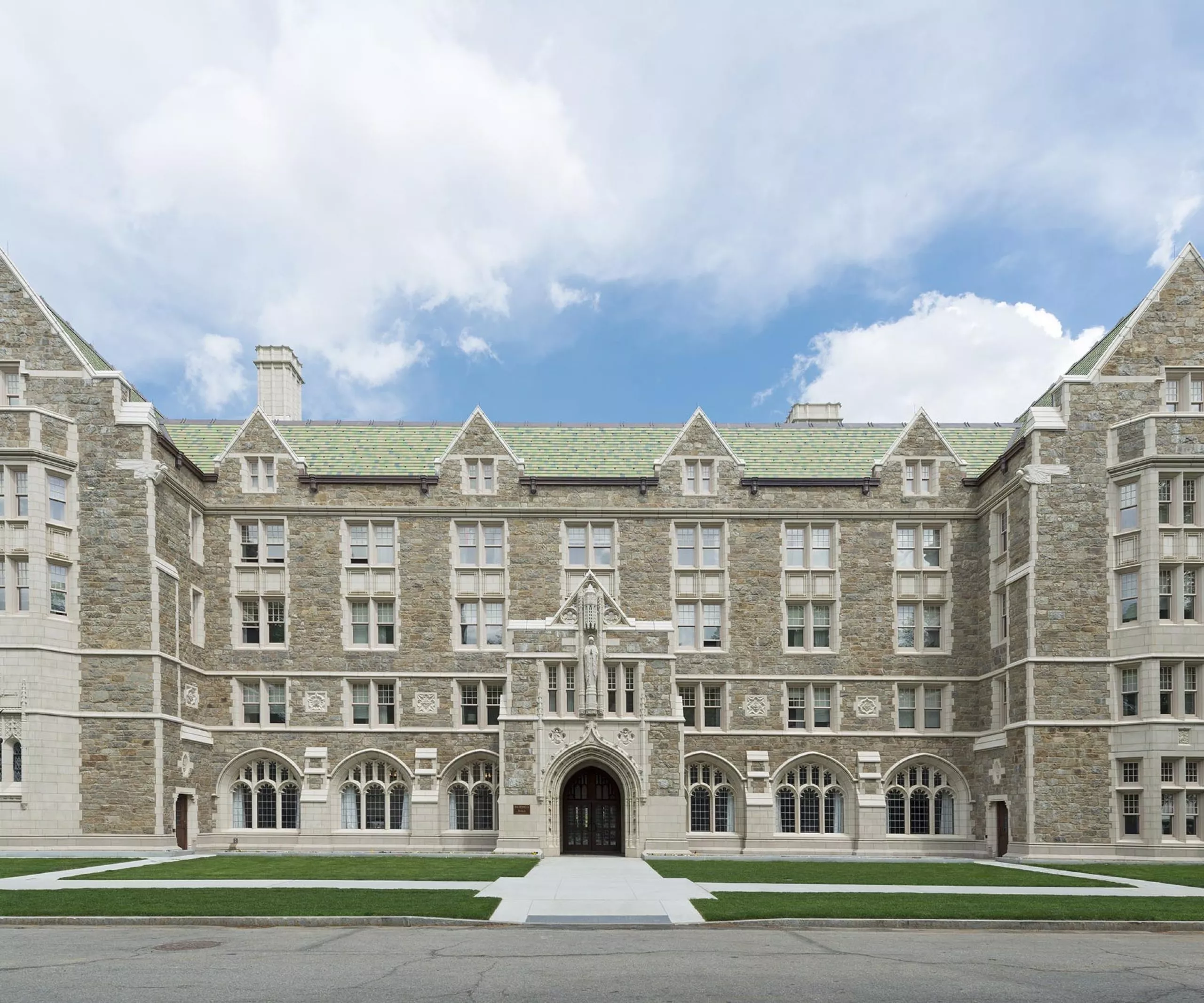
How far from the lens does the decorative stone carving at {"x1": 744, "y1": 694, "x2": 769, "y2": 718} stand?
1700 inches

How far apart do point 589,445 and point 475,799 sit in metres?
14.2

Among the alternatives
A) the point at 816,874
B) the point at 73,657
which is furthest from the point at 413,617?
the point at 816,874

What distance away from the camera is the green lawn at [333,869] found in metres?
28.0

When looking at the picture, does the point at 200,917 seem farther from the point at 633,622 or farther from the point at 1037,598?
the point at 1037,598

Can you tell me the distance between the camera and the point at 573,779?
136 ft

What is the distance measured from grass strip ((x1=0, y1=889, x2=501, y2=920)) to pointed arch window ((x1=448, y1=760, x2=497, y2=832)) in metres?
18.0

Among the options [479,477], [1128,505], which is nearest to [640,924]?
[1128,505]

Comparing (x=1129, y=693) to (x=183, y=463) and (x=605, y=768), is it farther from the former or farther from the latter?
(x=183, y=463)

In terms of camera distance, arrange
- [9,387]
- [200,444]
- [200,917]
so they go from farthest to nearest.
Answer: [200,444] < [9,387] < [200,917]

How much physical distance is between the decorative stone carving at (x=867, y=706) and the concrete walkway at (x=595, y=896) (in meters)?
13.3

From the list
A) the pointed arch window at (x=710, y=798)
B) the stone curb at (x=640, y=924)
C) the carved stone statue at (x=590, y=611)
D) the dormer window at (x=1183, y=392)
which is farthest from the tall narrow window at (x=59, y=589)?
the dormer window at (x=1183, y=392)

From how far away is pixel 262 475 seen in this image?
4425 cm

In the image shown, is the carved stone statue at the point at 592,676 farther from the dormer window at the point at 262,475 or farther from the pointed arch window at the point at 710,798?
the dormer window at the point at 262,475

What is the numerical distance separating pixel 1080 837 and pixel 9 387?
1433 inches
